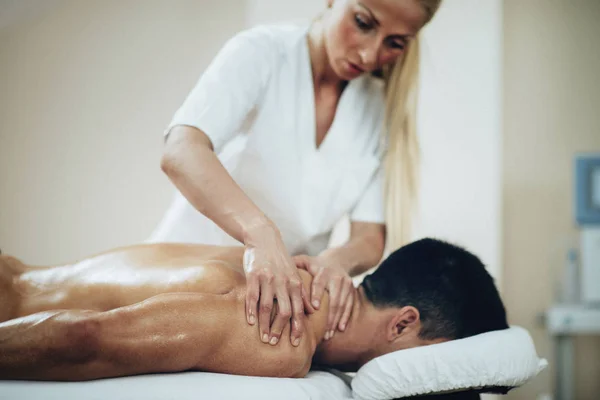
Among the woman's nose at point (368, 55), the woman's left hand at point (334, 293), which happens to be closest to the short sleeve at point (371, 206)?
the woman's nose at point (368, 55)

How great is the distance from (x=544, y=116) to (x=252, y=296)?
104 inches

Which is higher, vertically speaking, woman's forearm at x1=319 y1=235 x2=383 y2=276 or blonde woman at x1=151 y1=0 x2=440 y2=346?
blonde woman at x1=151 y1=0 x2=440 y2=346

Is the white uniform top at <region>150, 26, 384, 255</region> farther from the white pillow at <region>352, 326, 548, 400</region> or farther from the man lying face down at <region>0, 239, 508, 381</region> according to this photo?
the white pillow at <region>352, 326, 548, 400</region>

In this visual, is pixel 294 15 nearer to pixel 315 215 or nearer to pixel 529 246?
pixel 315 215

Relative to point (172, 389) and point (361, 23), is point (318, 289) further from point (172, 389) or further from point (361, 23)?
point (361, 23)

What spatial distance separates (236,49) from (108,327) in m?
0.85

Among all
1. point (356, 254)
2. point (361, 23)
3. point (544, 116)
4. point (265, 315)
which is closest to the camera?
point (265, 315)

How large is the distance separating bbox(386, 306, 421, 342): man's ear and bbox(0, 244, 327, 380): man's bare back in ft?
0.48

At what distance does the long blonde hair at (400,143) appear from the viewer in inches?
70.4

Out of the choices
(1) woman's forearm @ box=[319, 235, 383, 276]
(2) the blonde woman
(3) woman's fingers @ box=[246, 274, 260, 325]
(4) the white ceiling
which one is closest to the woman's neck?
(2) the blonde woman

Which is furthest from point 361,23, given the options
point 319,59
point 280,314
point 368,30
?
point 280,314

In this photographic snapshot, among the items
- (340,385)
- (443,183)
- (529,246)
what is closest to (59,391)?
(340,385)

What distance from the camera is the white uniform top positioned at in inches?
65.6

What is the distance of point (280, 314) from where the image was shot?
A: 1046 millimetres
